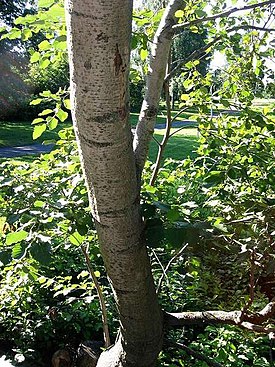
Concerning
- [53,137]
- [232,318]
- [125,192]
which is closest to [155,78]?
[125,192]

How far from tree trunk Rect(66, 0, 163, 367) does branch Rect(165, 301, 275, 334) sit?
0.54ft

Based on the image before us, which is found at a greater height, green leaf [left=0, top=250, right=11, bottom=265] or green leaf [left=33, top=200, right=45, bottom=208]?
green leaf [left=33, top=200, right=45, bottom=208]

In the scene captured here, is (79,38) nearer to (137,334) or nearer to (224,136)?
(137,334)

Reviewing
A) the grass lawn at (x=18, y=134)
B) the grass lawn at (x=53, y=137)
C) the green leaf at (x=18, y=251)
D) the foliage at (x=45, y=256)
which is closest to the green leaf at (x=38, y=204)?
the foliage at (x=45, y=256)

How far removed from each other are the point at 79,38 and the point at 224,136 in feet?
4.51

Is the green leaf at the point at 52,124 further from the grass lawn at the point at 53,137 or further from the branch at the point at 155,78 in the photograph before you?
the grass lawn at the point at 53,137

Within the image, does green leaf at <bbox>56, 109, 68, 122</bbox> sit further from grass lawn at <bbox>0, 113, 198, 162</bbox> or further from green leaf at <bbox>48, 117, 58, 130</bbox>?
grass lawn at <bbox>0, 113, 198, 162</bbox>

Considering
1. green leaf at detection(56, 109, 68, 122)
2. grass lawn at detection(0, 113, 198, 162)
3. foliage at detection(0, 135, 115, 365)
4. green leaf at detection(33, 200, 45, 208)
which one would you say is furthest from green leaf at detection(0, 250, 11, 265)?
grass lawn at detection(0, 113, 198, 162)

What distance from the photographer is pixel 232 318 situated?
57.7 inches

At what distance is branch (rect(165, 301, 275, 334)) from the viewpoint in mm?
1381

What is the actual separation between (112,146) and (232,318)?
2.64ft

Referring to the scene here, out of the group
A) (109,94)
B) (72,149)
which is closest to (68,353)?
(72,149)

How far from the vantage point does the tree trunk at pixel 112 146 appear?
2.79 feet

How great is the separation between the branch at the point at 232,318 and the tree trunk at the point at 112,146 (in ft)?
0.54
